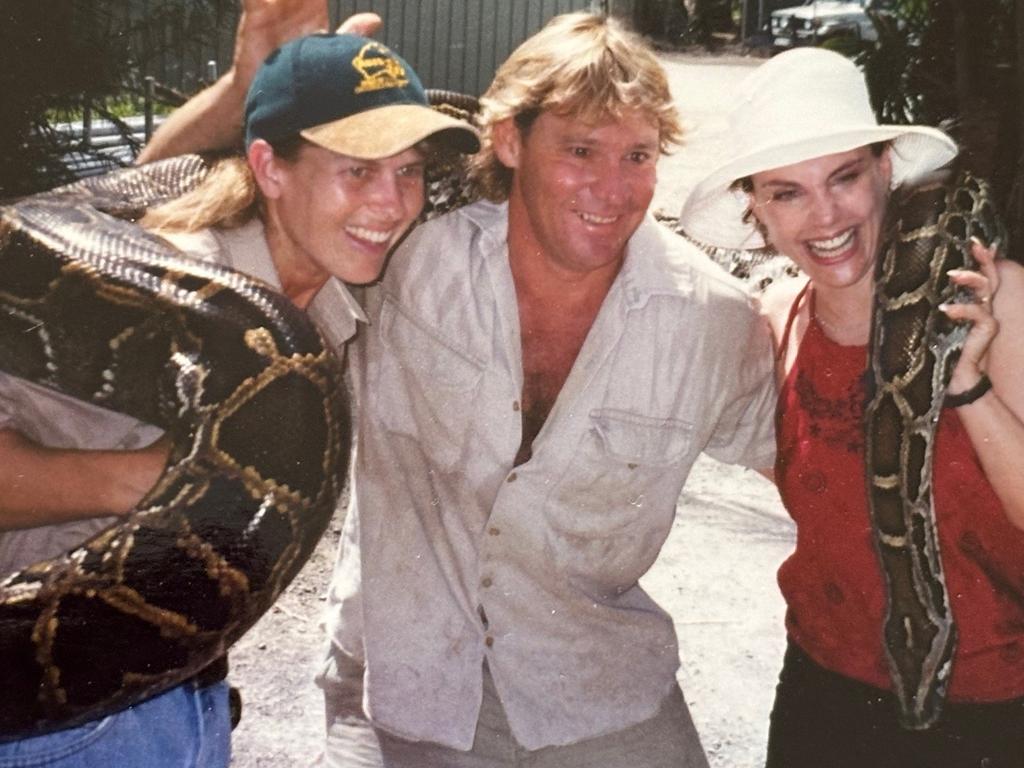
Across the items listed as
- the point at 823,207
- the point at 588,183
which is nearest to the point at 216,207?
the point at 588,183

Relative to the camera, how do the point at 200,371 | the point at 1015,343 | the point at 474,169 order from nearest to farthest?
the point at 200,371
the point at 1015,343
the point at 474,169

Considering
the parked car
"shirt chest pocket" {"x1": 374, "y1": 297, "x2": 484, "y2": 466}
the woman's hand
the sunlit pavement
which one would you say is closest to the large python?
"shirt chest pocket" {"x1": 374, "y1": 297, "x2": 484, "y2": 466}

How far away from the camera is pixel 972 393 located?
2291 millimetres

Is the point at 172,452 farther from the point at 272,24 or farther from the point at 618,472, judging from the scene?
the point at 618,472

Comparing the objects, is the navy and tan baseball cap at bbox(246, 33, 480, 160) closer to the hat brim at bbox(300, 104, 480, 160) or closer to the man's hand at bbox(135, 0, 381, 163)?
the hat brim at bbox(300, 104, 480, 160)

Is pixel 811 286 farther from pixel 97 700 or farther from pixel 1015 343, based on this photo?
pixel 97 700

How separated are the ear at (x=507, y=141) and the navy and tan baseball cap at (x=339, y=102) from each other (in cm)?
73

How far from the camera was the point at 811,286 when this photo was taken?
2.65m

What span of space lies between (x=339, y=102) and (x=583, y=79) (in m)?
0.78

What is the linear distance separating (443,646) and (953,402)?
54.5 inches

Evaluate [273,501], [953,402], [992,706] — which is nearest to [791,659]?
[992,706]

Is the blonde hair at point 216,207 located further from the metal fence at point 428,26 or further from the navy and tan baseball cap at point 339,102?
the metal fence at point 428,26

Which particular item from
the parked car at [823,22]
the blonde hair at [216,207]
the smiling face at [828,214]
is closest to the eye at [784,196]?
the smiling face at [828,214]

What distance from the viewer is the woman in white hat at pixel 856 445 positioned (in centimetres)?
229
